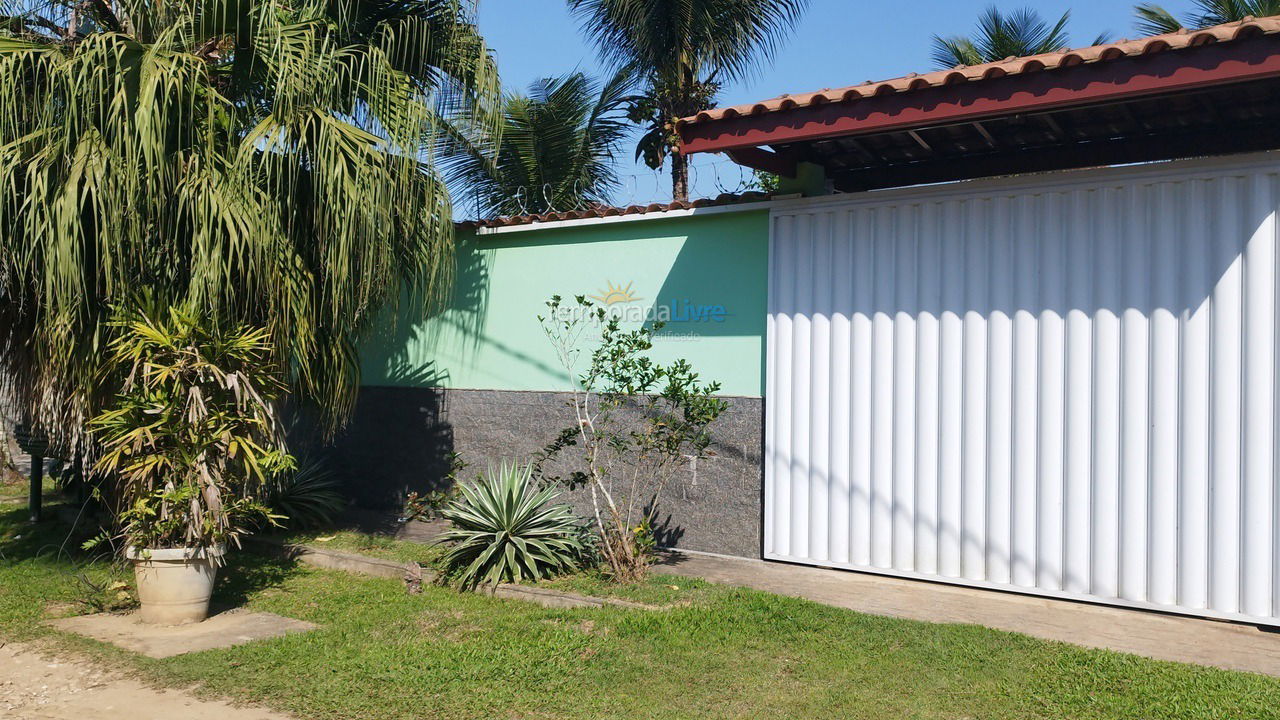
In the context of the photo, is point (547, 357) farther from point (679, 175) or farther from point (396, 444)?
point (679, 175)

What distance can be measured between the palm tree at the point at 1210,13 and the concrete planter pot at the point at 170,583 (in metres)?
12.0

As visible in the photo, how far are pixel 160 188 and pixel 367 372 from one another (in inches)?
177

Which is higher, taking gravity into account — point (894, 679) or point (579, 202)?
point (579, 202)

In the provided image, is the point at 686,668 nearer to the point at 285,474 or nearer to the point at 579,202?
the point at 285,474

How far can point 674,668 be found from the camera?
5609 millimetres

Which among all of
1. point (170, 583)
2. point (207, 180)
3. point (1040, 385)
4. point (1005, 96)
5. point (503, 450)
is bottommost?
point (170, 583)

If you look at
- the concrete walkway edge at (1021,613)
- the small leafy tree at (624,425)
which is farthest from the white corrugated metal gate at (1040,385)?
the small leafy tree at (624,425)

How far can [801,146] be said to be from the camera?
26.7ft

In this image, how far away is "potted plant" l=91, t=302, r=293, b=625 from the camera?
22.1 feet

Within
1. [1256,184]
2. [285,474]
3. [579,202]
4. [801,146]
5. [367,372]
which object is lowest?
[285,474]

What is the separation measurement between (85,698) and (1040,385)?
615cm

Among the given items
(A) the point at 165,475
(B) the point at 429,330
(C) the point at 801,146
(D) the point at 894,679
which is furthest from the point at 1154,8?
(A) the point at 165,475

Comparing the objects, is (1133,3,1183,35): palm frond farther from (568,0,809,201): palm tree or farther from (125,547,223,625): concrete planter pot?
(125,547,223,625): concrete planter pot

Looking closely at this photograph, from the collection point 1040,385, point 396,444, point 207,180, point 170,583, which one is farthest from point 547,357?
point 1040,385
